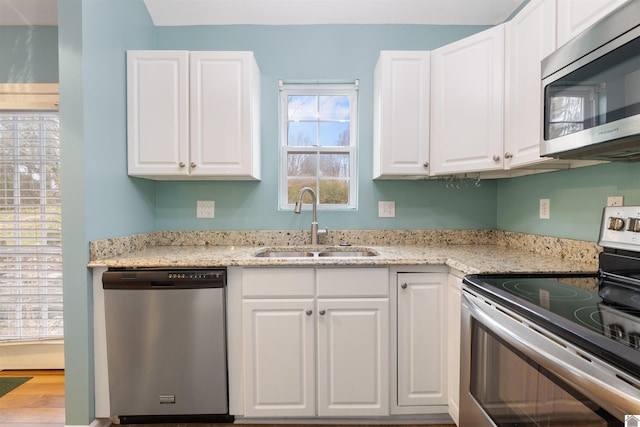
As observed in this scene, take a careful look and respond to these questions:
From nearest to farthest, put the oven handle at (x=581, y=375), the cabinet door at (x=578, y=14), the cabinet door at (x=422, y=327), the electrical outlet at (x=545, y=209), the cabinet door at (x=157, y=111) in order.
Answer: the oven handle at (x=581, y=375)
the cabinet door at (x=578, y=14)
the cabinet door at (x=422, y=327)
the electrical outlet at (x=545, y=209)
the cabinet door at (x=157, y=111)

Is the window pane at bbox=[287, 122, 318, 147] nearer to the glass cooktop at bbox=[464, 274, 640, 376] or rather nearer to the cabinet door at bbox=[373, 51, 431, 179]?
the cabinet door at bbox=[373, 51, 431, 179]

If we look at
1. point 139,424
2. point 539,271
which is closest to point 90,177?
point 139,424

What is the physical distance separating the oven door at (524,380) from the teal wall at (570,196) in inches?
31.2

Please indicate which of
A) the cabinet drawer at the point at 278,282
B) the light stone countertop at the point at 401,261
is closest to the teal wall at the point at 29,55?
the light stone countertop at the point at 401,261

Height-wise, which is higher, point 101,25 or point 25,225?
point 101,25

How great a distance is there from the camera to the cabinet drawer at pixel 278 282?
1697 mm

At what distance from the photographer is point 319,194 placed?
8.07ft

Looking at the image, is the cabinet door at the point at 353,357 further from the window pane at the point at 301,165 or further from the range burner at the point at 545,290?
the window pane at the point at 301,165

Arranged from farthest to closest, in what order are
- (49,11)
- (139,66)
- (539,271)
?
(49,11)
(139,66)
(539,271)

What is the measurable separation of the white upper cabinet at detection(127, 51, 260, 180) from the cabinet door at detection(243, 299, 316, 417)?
0.92 meters

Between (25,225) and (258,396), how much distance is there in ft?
6.92

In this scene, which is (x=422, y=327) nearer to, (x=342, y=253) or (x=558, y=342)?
(x=342, y=253)

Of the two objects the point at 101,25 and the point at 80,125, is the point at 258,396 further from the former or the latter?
the point at 101,25

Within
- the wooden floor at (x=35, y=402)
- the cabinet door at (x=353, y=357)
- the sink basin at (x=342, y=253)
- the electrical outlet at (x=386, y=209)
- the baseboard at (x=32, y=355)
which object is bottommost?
the wooden floor at (x=35, y=402)
